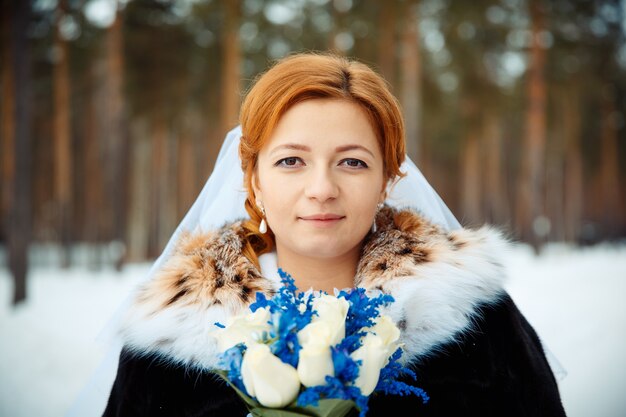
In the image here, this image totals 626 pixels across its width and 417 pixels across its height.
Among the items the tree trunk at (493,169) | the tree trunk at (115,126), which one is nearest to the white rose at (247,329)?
the tree trunk at (115,126)

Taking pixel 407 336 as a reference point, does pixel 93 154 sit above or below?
above

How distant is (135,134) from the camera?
23797 mm

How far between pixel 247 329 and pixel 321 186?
586 mm

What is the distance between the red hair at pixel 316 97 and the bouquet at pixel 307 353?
73 cm

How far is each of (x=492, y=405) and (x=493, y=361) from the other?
0.51 ft

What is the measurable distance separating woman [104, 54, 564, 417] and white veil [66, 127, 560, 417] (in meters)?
0.40

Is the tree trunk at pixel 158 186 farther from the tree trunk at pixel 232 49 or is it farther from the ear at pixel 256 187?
the ear at pixel 256 187

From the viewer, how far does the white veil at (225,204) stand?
7.42 feet

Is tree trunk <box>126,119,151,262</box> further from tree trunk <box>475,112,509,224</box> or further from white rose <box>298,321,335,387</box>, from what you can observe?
white rose <box>298,321,335,387</box>

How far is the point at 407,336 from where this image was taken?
168 cm

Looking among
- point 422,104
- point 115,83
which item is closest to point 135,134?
point 115,83

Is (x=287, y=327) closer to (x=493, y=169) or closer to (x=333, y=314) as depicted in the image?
(x=333, y=314)

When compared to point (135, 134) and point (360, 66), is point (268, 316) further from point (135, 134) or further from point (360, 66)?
point (135, 134)

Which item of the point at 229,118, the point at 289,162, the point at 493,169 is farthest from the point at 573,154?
A: the point at 289,162
